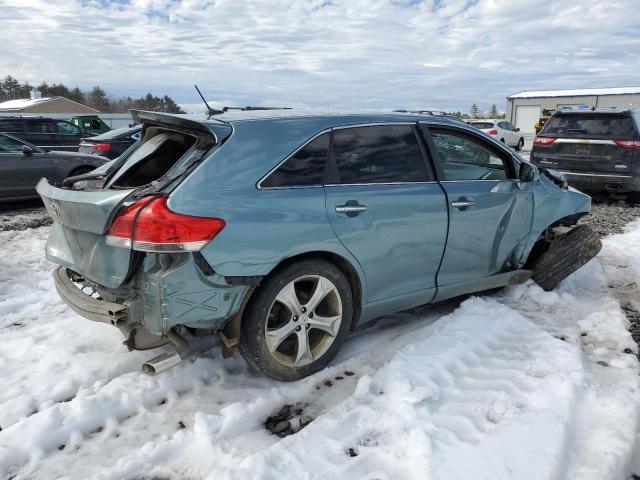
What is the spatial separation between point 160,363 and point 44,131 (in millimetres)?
13335

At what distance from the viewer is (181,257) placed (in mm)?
2764

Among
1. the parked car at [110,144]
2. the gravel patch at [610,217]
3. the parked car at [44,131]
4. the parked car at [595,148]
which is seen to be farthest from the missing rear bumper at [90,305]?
the parked car at [44,131]

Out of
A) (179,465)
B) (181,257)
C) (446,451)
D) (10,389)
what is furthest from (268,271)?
(10,389)

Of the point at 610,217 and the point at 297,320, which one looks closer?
the point at 297,320

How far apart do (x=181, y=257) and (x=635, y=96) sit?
60.0m

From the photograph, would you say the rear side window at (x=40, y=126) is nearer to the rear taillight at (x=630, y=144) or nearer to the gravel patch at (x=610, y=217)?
the gravel patch at (x=610, y=217)

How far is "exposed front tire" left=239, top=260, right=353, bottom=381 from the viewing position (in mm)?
3037

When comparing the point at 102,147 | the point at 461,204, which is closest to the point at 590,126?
the point at 461,204

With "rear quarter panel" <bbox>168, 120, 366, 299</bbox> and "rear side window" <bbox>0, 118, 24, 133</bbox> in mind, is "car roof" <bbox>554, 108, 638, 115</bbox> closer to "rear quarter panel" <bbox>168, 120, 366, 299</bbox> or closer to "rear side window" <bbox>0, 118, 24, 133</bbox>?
"rear quarter panel" <bbox>168, 120, 366, 299</bbox>

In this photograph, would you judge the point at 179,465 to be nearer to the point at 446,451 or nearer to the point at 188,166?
the point at 446,451

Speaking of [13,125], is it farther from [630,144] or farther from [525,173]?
[630,144]

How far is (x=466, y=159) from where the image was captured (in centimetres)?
431

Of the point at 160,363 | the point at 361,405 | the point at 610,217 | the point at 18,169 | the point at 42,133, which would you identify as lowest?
the point at 610,217

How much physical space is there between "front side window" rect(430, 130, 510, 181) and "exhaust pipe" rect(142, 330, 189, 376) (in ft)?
7.25
